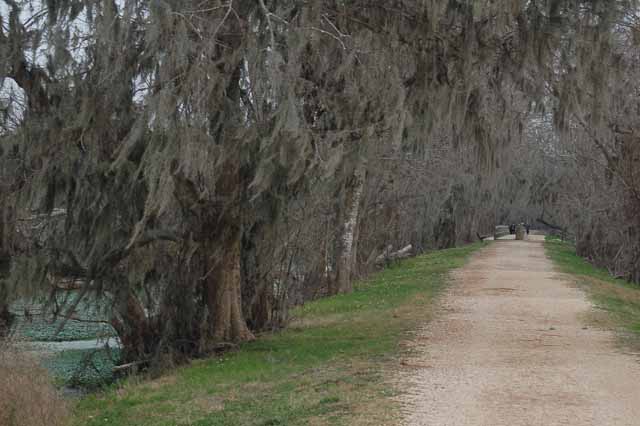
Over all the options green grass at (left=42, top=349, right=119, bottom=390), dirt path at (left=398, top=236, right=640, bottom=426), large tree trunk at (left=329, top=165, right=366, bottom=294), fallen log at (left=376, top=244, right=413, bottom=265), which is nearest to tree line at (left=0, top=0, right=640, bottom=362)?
green grass at (left=42, top=349, right=119, bottom=390)

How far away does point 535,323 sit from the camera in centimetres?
1542

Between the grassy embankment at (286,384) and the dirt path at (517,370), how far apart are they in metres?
0.47

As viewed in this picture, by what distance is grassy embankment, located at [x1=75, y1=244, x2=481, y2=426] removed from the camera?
348 inches

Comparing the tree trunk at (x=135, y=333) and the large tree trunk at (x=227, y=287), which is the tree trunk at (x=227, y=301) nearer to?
the large tree trunk at (x=227, y=287)

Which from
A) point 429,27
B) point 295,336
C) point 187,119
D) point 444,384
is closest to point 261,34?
point 187,119

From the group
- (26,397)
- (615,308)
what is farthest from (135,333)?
(615,308)

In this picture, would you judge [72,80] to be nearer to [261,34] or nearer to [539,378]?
[261,34]

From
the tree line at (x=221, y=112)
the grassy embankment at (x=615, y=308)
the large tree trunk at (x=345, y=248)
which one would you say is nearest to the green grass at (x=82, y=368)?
the tree line at (x=221, y=112)

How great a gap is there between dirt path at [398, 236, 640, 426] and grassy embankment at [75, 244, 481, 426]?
469 millimetres

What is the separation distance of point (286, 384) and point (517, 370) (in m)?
2.67

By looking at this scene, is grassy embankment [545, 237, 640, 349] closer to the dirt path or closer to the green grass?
the dirt path

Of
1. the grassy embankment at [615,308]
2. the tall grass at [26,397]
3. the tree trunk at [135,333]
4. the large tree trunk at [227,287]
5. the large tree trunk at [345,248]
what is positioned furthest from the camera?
the large tree trunk at [345,248]

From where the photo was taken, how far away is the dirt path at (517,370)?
324 inches

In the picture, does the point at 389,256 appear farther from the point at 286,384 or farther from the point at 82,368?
the point at 286,384
